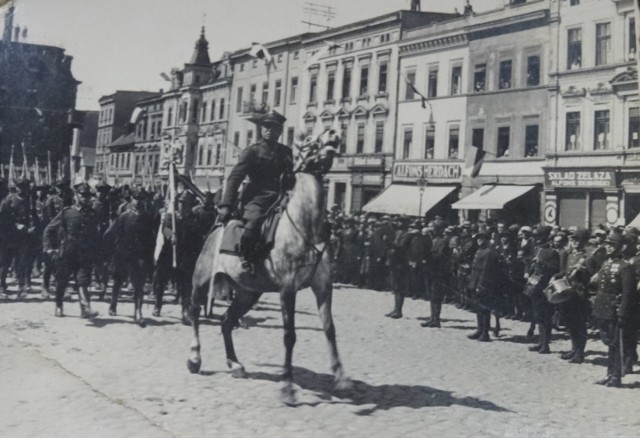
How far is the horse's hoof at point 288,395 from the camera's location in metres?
4.75

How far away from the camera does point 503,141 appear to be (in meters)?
16.2

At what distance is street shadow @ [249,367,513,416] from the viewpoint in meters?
4.73

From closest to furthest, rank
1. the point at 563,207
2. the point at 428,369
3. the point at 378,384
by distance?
1. the point at 378,384
2. the point at 428,369
3. the point at 563,207

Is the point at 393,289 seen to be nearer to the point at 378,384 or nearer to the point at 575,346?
the point at 575,346

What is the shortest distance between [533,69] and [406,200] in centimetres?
447

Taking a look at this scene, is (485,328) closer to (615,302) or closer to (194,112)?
(615,302)

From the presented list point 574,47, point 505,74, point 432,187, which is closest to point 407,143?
point 432,187

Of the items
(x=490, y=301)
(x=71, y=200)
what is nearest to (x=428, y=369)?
(x=490, y=301)

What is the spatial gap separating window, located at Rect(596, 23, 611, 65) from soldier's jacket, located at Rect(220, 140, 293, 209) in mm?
3079

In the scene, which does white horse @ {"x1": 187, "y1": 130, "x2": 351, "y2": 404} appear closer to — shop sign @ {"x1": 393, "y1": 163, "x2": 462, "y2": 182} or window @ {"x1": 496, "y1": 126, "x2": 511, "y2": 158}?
shop sign @ {"x1": 393, "y1": 163, "x2": 462, "y2": 182}

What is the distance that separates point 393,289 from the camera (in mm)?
8406

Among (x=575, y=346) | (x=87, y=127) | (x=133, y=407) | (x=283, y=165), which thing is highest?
(x=87, y=127)

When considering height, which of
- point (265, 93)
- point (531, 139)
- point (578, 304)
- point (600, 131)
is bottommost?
point (578, 304)

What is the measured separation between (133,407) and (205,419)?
630 millimetres
